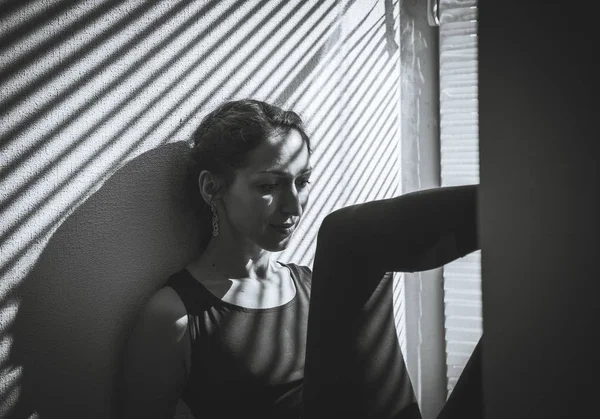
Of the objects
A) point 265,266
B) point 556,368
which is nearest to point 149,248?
point 265,266

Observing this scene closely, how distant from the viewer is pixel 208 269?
1.07 m

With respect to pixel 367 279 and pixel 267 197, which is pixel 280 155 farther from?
pixel 367 279

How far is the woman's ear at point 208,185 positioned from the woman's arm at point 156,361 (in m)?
0.24

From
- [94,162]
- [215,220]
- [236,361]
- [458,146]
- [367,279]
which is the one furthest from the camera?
[458,146]

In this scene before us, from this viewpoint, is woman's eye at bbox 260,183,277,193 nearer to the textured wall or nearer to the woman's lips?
the woman's lips

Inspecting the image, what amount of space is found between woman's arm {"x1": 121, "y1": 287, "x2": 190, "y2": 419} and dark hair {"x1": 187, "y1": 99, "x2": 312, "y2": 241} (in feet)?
0.93

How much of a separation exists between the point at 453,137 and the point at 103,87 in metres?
1.69

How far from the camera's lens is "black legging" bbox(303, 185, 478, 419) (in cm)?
39

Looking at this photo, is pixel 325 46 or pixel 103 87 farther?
pixel 325 46

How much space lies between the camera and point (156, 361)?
91 cm

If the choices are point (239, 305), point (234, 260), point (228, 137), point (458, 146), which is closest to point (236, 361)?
point (239, 305)

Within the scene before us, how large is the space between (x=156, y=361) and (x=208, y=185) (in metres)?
0.38

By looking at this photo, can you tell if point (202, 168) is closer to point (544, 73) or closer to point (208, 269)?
point (208, 269)

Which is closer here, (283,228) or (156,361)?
(156,361)
